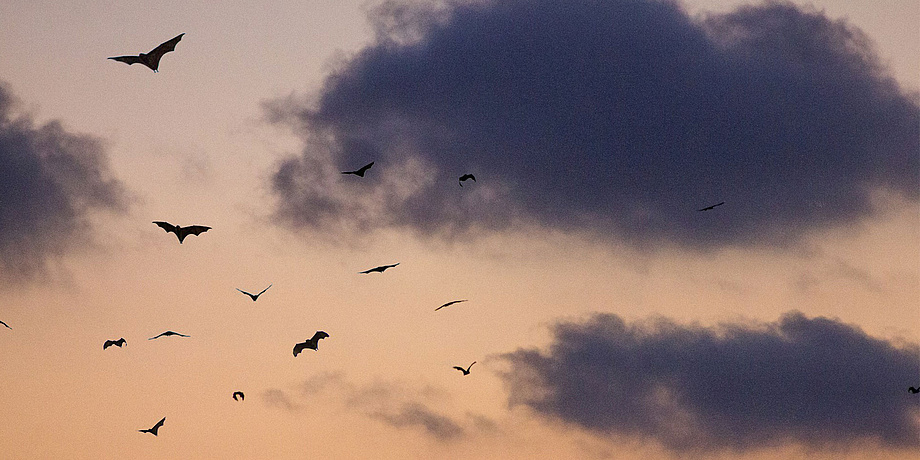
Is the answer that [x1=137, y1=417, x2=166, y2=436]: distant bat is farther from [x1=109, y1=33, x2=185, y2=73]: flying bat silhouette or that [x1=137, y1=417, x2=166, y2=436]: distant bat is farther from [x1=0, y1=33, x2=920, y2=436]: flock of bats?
[x1=109, y1=33, x2=185, y2=73]: flying bat silhouette

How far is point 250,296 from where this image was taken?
61.8 metres

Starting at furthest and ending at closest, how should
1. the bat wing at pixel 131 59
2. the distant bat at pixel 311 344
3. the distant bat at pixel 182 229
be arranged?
the distant bat at pixel 311 344 < the distant bat at pixel 182 229 < the bat wing at pixel 131 59

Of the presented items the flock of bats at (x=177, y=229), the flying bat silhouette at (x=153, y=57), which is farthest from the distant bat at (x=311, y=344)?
the flying bat silhouette at (x=153, y=57)

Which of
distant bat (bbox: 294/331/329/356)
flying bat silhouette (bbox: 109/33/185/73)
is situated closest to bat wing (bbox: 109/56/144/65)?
flying bat silhouette (bbox: 109/33/185/73)

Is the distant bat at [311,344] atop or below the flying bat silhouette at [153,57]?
below

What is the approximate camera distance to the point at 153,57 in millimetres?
53531

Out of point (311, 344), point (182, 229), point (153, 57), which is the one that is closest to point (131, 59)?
point (153, 57)

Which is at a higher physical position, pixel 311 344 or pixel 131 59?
pixel 131 59

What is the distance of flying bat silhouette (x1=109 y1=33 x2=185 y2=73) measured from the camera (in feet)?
174

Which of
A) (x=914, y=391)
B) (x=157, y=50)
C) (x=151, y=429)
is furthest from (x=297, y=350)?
(x=914, y=391)

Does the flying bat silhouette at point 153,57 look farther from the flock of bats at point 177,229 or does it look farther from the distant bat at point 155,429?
the distant bat at point 155,429

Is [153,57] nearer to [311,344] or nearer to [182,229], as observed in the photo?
[182,229]

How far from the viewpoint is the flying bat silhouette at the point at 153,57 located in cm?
5300

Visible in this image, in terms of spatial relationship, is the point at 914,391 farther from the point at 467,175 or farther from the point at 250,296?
the point at 250,296
